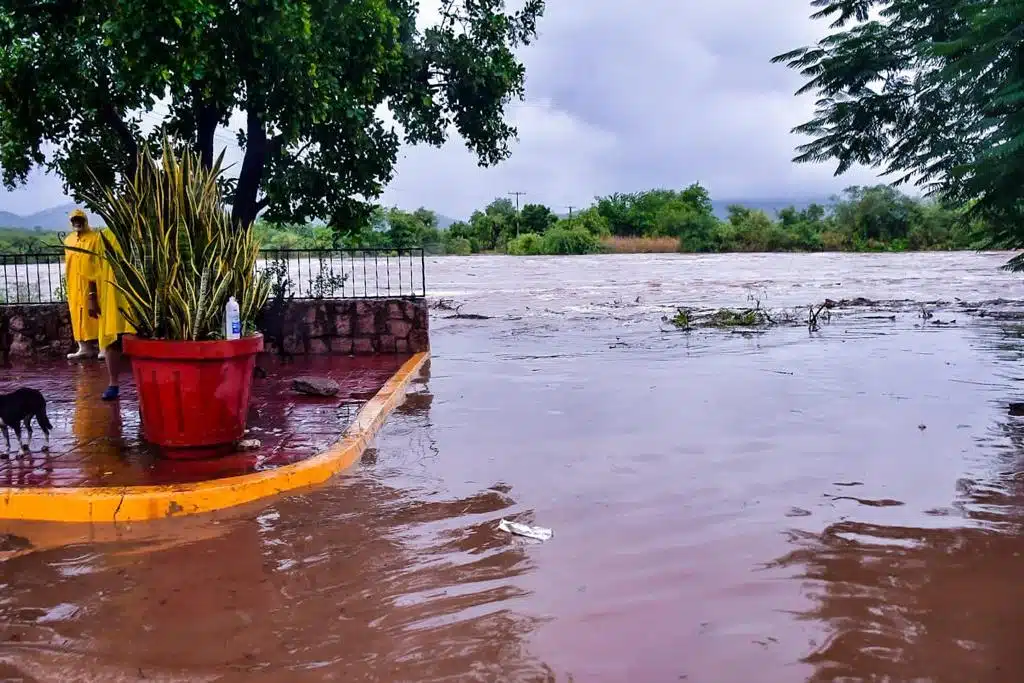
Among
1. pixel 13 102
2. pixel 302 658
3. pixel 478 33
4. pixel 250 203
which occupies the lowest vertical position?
pixel 302 658

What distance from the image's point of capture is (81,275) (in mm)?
8672

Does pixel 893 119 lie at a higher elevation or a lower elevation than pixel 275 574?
higher

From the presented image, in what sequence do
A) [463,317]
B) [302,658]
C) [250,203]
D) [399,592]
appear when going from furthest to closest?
[463,317], [250,203], [399,592], [302,658]

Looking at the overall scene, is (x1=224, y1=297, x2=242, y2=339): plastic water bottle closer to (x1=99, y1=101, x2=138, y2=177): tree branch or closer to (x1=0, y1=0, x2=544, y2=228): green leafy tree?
(x1=0, y1=0, x2=544, y2=228): green leafy tree

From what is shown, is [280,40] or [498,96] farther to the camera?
[498,96]

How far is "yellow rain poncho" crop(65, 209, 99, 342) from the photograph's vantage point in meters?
8.32

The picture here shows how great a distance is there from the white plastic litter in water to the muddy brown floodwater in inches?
2.9

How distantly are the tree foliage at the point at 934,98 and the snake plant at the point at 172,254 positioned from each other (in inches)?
180

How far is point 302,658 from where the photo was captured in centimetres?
312

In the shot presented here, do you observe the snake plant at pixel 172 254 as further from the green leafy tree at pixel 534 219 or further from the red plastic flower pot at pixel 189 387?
the green leafy tree at pixel 534 219

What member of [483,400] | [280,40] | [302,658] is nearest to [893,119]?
[483,400]

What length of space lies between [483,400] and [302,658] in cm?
519

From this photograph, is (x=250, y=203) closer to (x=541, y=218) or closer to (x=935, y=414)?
(x=935, y=414)

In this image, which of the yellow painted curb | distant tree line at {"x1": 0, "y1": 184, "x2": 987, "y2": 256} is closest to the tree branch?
the yellow painted curb
